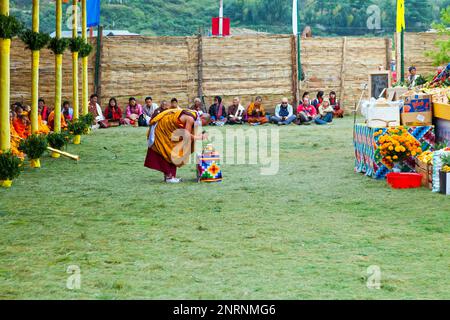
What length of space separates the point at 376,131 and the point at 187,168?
10.7 feet

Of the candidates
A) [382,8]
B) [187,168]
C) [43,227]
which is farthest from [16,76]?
[382,8]

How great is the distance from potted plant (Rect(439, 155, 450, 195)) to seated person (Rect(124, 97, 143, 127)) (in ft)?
39.6

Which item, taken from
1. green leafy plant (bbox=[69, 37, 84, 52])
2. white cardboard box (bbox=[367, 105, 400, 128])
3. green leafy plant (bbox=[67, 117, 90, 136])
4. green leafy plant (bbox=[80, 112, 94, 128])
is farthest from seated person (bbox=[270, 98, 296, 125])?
white cardboard box (bbox=[367, 105, 400, 128])

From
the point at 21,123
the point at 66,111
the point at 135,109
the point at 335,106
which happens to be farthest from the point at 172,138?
the point at 335,106

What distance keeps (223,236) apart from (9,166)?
157 inches

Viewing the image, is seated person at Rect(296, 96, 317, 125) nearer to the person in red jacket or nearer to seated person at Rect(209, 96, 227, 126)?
seated person at Rect(209, 96, 227, 126)

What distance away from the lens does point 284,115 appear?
846 inches

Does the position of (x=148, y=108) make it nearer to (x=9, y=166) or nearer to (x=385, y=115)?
(x=385, y=115)

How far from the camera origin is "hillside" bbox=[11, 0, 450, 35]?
162 ft

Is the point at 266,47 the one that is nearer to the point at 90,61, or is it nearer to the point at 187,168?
the point at 90,61

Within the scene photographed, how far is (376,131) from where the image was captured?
453 inches

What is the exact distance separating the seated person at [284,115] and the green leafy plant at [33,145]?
31.1ft

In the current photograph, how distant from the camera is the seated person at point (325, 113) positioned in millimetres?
21406

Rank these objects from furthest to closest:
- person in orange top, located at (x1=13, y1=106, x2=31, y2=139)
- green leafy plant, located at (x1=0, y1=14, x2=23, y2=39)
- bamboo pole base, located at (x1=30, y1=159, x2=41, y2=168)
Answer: person in orange top, located at (x1=13, y1=106, x2=31, y2=139) → bamboo pole base, located at (x1=30, y1=159, x2=41, y2=168) → green leafy plant, located at (x1=0, y1=14, x2=23, y2=39)
